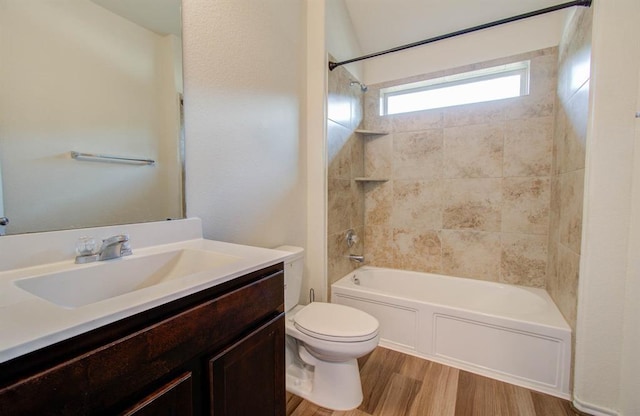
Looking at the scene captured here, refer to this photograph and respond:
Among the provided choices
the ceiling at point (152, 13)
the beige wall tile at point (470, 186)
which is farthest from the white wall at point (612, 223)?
the ceiling at point (152, 13)

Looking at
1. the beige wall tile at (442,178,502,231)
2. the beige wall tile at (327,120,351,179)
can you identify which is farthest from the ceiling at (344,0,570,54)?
the beige wall tile at (442,178,502,231)

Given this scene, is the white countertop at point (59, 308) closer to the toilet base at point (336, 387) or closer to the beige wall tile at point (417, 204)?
the toilet base at point (336, 387)

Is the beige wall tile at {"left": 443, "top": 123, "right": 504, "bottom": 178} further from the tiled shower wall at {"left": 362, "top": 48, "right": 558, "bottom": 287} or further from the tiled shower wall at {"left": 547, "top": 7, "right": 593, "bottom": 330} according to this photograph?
the tiled shower wall at {"left": 547, "top": 7, "right": 593, "bottom": 330}

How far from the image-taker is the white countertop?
0.44 metres

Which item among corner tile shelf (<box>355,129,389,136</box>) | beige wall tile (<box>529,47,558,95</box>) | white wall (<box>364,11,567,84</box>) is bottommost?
corner tile shelf (<box>355,129,389,136</box>)

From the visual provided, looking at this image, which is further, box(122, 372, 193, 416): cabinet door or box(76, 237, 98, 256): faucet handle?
box(76, 237, 98, 256): faucet handle

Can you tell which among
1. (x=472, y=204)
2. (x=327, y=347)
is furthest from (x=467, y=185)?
(x=327, y=347)

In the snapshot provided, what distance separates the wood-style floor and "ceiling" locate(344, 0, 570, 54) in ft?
8.50

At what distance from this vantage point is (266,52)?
1.67 meters

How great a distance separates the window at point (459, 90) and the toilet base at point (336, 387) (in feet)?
7.12

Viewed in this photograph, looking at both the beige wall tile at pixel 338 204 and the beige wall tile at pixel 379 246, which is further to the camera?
the beige wall tile at pixel 379 246

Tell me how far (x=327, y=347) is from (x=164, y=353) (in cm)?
94

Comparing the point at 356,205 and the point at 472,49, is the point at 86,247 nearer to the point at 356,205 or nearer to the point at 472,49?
the point at 356,205

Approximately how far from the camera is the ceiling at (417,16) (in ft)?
7.06
